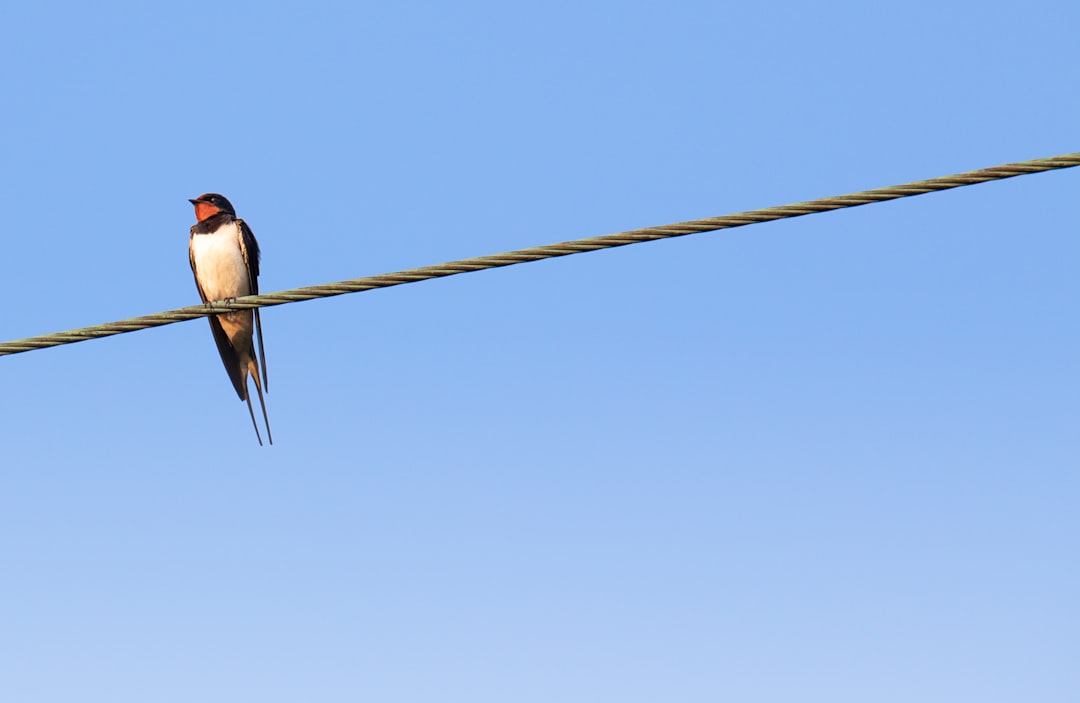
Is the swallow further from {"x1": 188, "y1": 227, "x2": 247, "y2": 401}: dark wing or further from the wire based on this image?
the wire

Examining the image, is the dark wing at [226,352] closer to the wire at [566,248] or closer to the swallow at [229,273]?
the swallow at [229,273]

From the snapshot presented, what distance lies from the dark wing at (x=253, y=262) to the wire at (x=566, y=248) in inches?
162

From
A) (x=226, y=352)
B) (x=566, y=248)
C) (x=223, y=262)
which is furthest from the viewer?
(x=226, y=352)

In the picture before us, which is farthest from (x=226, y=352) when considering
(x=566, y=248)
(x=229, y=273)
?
(x=566, y=248)

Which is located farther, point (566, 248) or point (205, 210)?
point (205, 210)

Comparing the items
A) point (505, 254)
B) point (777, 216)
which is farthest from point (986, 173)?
point (505, 254)

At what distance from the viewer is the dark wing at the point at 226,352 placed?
9.35m

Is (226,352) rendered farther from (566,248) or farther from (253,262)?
(566,248)

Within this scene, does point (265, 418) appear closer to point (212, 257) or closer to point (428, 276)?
point (212, 257)

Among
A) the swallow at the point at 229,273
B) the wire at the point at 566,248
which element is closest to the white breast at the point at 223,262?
the swallow at the point at 229,273

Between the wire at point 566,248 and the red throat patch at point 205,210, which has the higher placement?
the red throat patch at point 205,210

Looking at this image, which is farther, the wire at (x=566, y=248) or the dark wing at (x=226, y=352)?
the dark wing at (x=226, y=352)

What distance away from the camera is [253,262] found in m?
9.30

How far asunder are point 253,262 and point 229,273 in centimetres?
21
